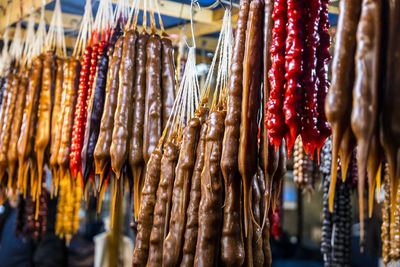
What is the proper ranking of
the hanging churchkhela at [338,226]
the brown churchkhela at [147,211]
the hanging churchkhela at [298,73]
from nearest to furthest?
the hanging churchkhela at [298,73] → the brown churchkhela at [147,211] → the hanging churchkhela at [338,226]

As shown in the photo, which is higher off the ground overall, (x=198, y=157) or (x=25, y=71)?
(x=25, y=71)

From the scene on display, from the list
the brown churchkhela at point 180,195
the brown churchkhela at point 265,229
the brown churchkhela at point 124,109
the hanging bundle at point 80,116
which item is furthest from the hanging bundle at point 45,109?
the brown churchkhela at point 265,229

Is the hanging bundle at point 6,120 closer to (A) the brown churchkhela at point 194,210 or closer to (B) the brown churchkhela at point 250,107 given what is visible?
(A) the brown churchkhela at point 194,210

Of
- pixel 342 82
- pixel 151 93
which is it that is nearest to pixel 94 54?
pixel 151 93

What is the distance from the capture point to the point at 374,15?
2.88ft

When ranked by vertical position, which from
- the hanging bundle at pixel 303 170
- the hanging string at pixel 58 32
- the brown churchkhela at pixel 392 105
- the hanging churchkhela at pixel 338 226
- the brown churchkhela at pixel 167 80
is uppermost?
the hanging string at pixel 58 32

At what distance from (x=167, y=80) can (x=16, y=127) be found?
988 mm

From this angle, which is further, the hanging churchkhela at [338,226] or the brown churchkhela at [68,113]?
the hanging churchkhela at [338,226]

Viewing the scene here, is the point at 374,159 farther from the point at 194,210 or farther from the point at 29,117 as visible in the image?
the point at 29,117

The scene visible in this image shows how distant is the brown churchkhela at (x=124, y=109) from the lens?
1609mm

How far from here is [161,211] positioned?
141cm

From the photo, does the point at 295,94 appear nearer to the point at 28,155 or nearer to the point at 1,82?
the point at 28,155

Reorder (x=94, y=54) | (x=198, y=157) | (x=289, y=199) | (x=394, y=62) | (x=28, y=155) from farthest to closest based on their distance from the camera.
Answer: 1. (x=289, y=199)
2. (x=28, y=155)
3. (x=94, y=54)
4. (x=198, y=157)
5. (x=394, y=62)

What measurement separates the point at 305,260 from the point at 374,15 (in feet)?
19.6
